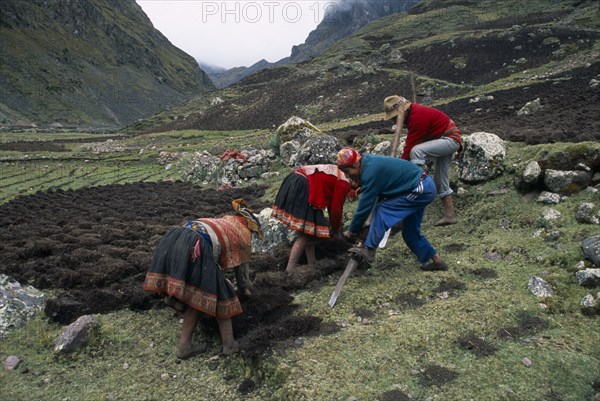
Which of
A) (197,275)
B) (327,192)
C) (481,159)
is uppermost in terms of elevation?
(197,275)

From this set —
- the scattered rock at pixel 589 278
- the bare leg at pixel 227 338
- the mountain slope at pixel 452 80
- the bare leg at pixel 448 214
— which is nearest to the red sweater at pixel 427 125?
the bare leg at pixel 448 214

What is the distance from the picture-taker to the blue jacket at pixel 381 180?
17.2 feet

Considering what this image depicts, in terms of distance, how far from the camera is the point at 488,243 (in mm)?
6234

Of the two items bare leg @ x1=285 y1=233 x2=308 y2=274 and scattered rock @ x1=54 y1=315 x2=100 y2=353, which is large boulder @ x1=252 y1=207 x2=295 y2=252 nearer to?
bare leg @ x1=285 y1=233 x2=308 y2=274

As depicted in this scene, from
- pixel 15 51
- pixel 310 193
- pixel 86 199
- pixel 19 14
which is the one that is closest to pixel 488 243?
pixel 310 193

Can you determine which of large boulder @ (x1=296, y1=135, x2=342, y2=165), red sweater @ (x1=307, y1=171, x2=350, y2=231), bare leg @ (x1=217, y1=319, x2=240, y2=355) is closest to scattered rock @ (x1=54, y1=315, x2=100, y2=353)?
bare leg @ (x1=217, y1=319, x2=240, y2=355)

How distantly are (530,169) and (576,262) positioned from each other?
229 centimetres

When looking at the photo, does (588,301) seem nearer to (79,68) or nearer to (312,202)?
(312,202)

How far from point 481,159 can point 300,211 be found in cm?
373

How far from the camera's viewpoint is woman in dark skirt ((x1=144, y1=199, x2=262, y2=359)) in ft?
13.7

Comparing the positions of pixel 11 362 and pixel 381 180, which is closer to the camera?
pixel 11 362

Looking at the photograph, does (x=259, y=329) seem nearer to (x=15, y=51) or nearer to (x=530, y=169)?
(x=530, y=169)

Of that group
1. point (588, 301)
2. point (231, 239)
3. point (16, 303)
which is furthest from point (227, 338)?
point (588, 301)

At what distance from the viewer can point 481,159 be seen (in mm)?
7793
